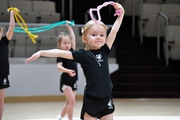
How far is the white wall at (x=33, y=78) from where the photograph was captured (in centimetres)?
750

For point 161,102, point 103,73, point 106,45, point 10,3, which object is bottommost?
point 161,102

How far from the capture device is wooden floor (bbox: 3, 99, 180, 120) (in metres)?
5.50

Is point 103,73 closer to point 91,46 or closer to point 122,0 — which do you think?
point 91,46

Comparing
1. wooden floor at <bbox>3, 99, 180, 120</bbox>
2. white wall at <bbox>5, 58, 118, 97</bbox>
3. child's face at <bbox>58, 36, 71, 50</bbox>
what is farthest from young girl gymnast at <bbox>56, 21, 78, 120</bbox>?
white wall at <bbox>5, 58, 118, 97</bbox>

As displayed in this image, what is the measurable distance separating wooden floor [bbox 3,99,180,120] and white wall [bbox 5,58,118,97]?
37 cm

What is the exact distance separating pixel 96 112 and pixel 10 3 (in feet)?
21.3

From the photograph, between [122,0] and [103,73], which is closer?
[103,73]

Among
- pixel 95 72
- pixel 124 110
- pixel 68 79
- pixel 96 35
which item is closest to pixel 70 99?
pixel 68 79

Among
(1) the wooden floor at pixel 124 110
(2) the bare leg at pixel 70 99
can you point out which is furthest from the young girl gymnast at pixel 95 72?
(1) the wooden floor at pixel 124 110

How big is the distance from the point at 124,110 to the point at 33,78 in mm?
2199

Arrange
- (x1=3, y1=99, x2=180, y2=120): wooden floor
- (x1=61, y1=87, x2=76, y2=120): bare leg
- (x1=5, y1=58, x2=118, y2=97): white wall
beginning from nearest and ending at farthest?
(x1=61, y1=87, x2=76, y2=120): bare leg, (x1=3, y1=99, x2=180, y2=120): wooden floor, (x1=5, y1=58, x2=118, y2=97): white wall

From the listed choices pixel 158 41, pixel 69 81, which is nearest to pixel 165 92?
pixel 158 41

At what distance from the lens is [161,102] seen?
7574 mm

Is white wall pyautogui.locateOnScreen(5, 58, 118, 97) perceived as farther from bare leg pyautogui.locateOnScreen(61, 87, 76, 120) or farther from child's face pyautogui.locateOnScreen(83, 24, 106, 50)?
child's face pyautogui.locateOnScreen(83, 24, 106, 50)
